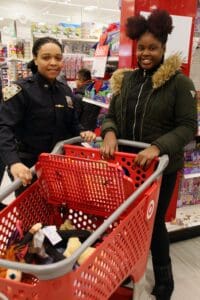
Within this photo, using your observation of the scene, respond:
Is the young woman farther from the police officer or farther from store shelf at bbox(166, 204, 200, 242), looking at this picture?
store shelf at bbox(166, 204, 200, 242)

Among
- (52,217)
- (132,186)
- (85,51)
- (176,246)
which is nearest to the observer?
(132,186)

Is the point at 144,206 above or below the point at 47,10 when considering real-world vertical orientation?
below

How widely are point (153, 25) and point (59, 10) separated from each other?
58.9 ft

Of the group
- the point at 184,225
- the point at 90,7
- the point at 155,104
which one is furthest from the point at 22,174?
the point at 90,7

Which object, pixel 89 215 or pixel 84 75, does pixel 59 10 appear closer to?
pixel 84 75

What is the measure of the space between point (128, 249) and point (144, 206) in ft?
0.58

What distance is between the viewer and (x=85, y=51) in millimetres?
6488

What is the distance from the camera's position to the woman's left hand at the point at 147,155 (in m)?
1.42

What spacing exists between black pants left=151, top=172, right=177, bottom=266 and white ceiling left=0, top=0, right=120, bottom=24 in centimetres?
1507

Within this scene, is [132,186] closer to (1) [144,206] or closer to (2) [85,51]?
(1) [144,206]

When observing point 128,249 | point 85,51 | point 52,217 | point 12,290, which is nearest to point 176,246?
point 52,217

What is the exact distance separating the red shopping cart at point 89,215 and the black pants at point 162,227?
0.81ft

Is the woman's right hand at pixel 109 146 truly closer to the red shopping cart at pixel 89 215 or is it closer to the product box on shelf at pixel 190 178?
the red shopping cart at pixel 89 215

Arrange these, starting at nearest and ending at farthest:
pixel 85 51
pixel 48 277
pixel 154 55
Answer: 1. pixel 48 277
2. pixel 154 55
3. pixel 85 51
